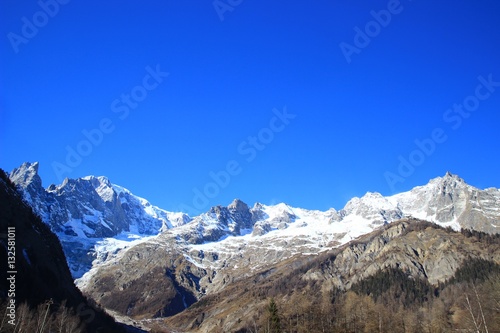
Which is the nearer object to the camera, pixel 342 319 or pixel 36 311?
pixel 36 311

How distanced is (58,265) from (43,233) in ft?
49.0

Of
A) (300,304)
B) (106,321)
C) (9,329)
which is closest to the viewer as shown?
(9,329)

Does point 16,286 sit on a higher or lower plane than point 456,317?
higher

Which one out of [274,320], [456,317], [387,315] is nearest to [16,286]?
[274,320]

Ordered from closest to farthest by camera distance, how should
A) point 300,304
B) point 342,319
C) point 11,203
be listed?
point 11,203, point 342,319, point 300,304

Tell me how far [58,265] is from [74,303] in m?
16.8

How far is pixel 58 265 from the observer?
508ft

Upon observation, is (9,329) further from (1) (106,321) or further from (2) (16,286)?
(1) (106,321)

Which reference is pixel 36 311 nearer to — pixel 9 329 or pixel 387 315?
pixel 9 329

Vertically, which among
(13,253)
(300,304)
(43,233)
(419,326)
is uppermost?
(43,233)

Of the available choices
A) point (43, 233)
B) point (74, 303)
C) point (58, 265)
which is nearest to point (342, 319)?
point (74, 303)

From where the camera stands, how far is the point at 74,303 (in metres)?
147

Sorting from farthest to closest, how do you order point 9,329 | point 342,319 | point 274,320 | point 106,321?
1. point 106,321
2. point 342,319
3. point 274,320
4. point 9,329

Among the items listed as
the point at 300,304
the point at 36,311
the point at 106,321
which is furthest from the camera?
the point at 106,321
